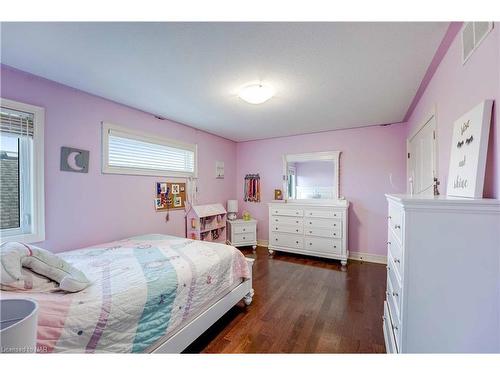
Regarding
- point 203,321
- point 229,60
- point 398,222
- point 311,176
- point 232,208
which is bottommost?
point 203,321

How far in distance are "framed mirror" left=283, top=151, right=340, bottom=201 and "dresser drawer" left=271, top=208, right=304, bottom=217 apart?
1.28 feet

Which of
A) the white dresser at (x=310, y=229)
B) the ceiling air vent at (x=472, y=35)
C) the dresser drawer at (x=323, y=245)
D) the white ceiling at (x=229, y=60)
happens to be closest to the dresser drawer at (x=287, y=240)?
the white dresser at (x=310, y=229)

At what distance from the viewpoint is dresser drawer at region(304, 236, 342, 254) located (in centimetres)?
337

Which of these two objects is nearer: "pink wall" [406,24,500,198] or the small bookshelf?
"pink wall" [406,24,500,198]

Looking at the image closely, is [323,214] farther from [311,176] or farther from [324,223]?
[311,176]

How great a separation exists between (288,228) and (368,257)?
140 centimetres

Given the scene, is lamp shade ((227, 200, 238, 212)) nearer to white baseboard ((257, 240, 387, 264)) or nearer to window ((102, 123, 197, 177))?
window ((102, 123, 197, 177))

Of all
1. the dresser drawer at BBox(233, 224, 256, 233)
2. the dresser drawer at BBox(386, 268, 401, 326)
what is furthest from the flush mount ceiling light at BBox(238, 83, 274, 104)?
the dresser drawer at BBox(233, 224, 256, 233)

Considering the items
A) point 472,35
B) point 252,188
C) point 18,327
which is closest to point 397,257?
point 472,35

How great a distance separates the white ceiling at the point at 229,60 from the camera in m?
1.34

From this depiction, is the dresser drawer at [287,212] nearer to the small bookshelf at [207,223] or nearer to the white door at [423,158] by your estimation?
the small bookshelf at [207,223]

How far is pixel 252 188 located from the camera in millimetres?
4551
